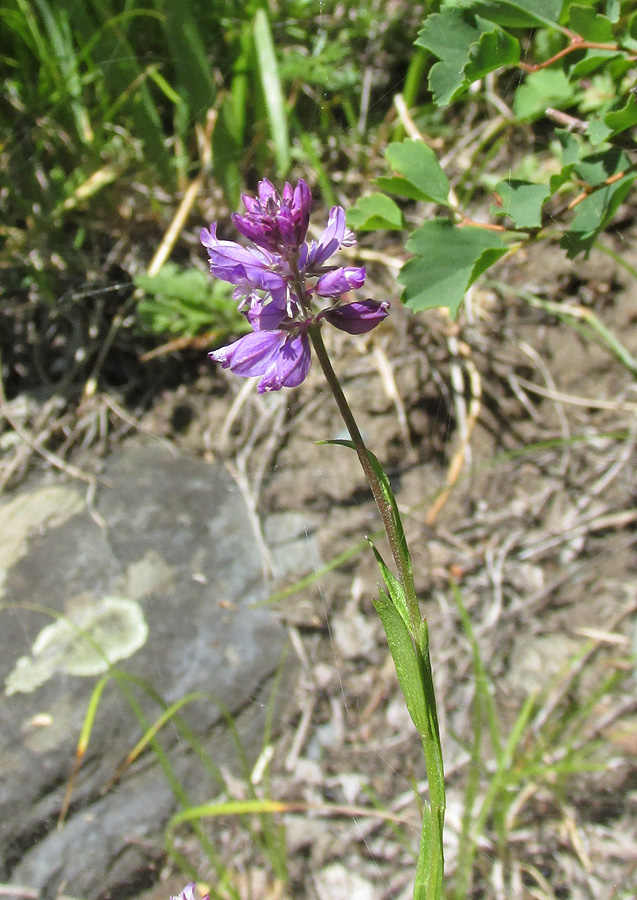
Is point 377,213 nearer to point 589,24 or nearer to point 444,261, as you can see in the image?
point 444,261

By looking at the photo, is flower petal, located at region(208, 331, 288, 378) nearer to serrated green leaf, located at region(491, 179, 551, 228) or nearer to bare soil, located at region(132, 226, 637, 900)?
serrated green leaf, located at region(491, 179, 551, 228)

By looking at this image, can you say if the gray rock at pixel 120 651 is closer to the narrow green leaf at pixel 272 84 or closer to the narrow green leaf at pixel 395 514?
the narrow green leaf at pixel 272 84

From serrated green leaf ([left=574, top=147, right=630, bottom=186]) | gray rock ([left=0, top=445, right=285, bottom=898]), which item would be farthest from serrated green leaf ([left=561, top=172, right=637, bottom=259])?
gray rock ([left=0, top=445, right=285, bottom=898])

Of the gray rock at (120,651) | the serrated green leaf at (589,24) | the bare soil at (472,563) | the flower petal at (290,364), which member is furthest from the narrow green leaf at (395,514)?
the bare soil at (472,563)

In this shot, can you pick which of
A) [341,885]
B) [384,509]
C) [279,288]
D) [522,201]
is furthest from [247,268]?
[341,885]

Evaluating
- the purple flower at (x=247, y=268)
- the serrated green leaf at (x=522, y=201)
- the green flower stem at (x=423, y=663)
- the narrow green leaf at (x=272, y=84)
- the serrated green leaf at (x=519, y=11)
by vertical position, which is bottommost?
the green flower stem at (x=423, y=663)

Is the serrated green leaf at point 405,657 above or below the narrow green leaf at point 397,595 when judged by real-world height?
below
